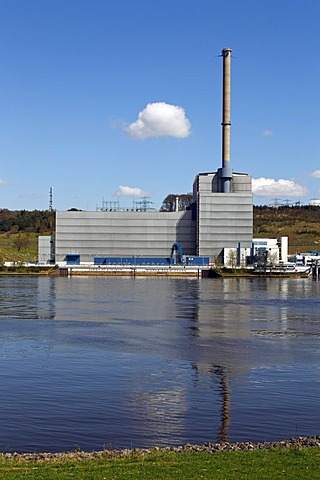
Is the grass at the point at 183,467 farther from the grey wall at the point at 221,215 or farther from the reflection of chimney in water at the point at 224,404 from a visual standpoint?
the grey wall at the point at 221,215

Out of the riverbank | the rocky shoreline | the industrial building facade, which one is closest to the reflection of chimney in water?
the rocky shoreline

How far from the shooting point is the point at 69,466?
522 inches

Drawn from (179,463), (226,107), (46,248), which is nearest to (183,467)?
(179,463)

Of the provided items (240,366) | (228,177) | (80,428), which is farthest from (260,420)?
(228,177)

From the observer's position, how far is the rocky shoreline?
14.3 meters

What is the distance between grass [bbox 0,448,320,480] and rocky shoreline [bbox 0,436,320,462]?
0.35 m

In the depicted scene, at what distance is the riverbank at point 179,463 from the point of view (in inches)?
485

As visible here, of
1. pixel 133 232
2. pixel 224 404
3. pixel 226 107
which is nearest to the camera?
pixel 224 404

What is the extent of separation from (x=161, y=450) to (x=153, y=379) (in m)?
10.1

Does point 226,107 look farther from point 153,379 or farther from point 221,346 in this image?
point 153,379

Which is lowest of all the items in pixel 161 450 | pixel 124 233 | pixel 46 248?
pixel 161 450

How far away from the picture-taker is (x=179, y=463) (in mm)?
13414

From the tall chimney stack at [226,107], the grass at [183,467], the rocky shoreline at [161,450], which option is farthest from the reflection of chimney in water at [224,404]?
the tall chimney stack at [226,107]

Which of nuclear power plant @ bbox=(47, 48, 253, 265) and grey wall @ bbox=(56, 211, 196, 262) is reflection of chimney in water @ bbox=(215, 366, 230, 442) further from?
grey wall @ bbox=(56, 211, 196, 262)
